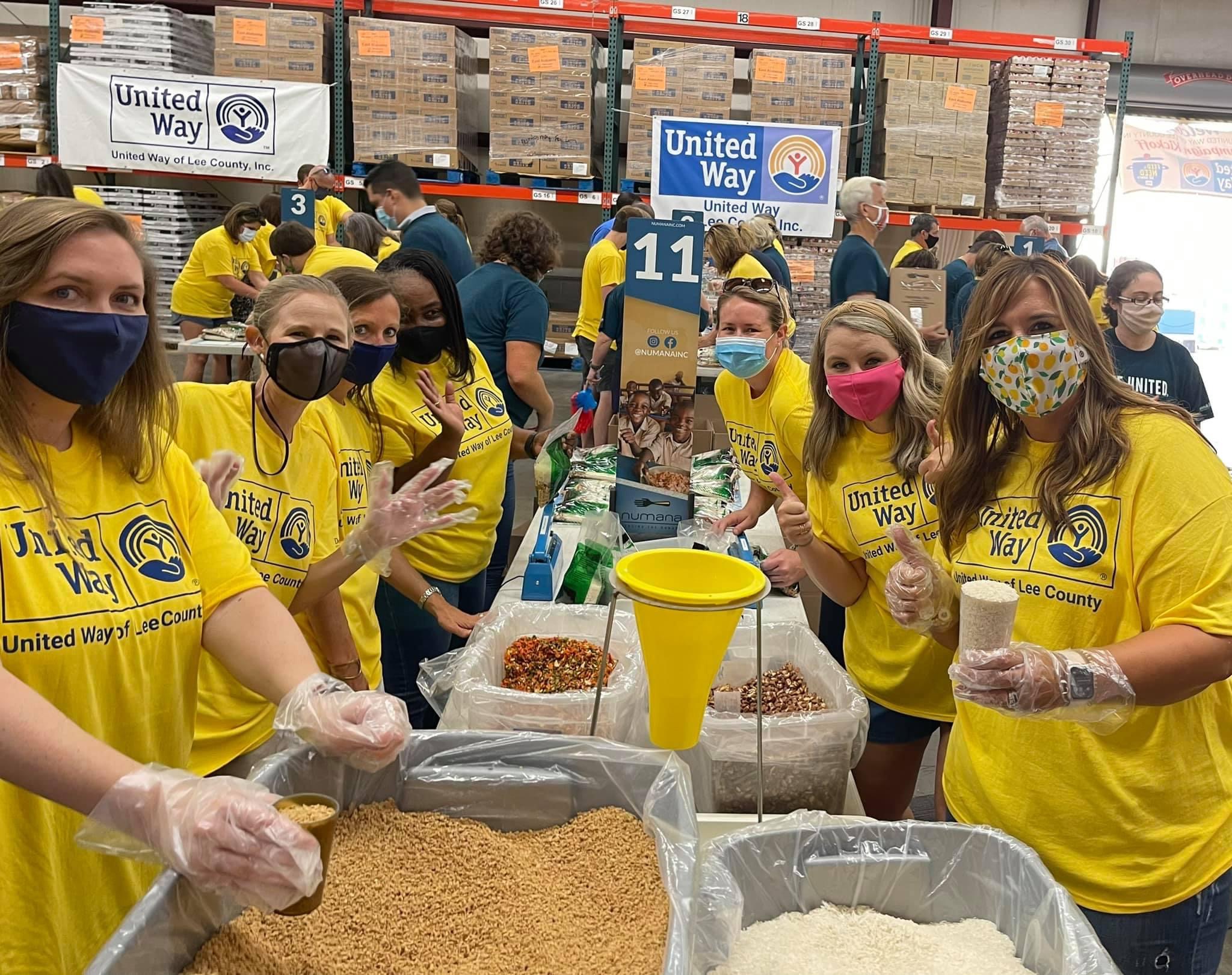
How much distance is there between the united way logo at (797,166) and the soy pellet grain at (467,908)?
718cm

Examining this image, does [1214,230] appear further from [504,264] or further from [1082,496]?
[1082,496]

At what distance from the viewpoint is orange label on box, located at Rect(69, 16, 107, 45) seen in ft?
24.8

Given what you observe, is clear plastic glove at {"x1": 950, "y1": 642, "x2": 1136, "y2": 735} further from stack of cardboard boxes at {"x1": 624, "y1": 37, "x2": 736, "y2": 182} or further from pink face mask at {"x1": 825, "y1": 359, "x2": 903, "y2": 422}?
stack of cardboard boxes at {"x1": 624, "y1": 37, "x2": 736, "y2": 182}

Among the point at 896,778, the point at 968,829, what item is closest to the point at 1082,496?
the point at 968,829

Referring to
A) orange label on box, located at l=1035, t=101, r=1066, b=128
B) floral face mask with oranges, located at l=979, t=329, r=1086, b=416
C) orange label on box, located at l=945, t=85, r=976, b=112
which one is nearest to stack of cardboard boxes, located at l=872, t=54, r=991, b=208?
orange label on box, located at l=945, t=85, r=976, b=112

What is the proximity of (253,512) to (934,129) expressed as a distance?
7.75m

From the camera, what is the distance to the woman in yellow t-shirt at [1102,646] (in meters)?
1.30

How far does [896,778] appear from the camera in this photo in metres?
2.23

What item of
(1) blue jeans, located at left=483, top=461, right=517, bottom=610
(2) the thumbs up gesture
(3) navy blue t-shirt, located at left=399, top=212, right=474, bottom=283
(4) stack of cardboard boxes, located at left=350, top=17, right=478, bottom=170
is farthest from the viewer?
(4) stack of cardboard boxes, located at left=350, top=17, right=478, bottom=170

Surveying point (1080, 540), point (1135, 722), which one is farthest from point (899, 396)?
point (1135, 722)

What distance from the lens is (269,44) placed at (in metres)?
7.59

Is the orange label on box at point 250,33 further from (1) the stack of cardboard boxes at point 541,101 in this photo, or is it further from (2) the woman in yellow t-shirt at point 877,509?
A: (2) the woman in yellow t-shirt at point 877,509

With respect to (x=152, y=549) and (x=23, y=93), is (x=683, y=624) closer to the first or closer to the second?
(x=152, y=549)

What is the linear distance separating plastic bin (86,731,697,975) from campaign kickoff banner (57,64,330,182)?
7.36m
